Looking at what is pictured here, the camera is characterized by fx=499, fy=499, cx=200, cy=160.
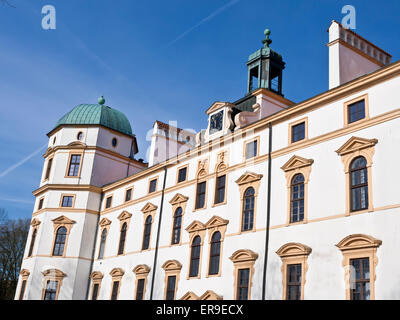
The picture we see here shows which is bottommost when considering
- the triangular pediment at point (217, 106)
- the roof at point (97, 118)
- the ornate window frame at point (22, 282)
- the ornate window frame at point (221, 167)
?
the ornate window frame at point (22, 282)

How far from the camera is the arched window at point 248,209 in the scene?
2433 cm

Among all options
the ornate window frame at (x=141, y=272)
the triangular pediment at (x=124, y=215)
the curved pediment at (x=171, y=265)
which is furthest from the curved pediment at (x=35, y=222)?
the curved pediment at (x=171, y=265)

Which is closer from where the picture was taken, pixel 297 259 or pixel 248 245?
pixel 297 259

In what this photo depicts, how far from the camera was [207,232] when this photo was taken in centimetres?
2678

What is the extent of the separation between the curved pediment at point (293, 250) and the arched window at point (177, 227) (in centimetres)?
892

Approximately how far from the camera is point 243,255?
77.4 ft

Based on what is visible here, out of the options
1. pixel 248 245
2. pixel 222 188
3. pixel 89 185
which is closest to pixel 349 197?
pixel 248 245

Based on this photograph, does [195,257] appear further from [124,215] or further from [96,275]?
[96,275]

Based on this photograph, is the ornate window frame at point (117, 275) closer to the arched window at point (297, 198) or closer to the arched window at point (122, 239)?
the arched window at point (122, 239)

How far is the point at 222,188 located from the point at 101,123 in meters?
16.9

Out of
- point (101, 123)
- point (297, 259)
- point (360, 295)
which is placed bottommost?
point (360, 295)

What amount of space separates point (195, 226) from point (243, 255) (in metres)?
4.85

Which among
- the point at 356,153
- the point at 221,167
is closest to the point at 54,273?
the point at 221,167
